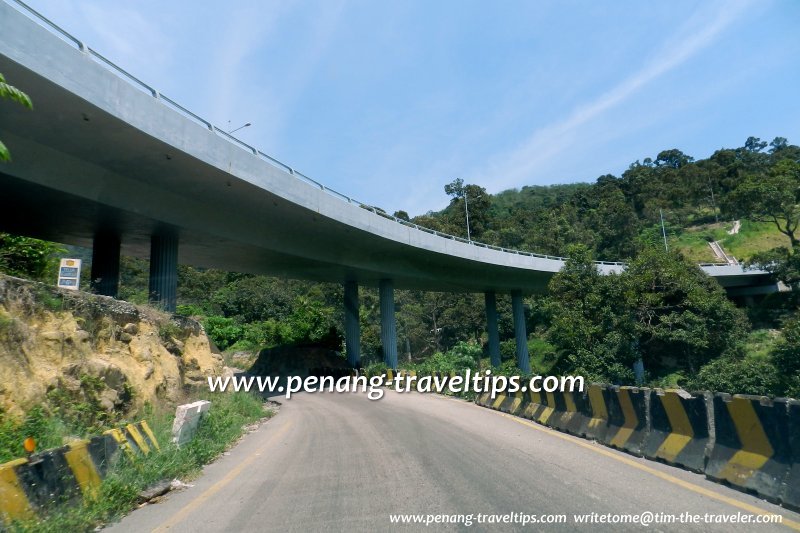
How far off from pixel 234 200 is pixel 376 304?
41754mm

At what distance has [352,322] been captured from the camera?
3988cm

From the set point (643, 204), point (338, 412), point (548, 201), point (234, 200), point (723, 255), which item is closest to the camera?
point (338, 412)

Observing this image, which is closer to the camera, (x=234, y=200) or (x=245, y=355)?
(x=234, y=200)

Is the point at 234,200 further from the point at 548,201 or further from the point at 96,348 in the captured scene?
the point at 548,201

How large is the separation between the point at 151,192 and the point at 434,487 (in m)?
16.9

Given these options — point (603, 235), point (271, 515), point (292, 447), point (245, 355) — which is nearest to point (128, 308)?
point (292, 447)

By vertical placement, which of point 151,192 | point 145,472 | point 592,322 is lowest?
point 145,472

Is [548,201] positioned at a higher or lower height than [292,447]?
higher

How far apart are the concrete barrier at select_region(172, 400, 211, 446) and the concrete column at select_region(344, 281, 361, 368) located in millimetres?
28346

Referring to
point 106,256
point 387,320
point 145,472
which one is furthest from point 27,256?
point 387,320

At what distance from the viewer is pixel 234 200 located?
22203mm

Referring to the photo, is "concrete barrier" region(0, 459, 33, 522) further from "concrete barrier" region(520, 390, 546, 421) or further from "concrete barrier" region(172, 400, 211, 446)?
"concrete barrier" region(520, 390, 546, 421)

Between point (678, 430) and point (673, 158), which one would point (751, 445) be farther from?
Answer: point (673, 158)

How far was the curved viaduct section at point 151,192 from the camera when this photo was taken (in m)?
13.9
